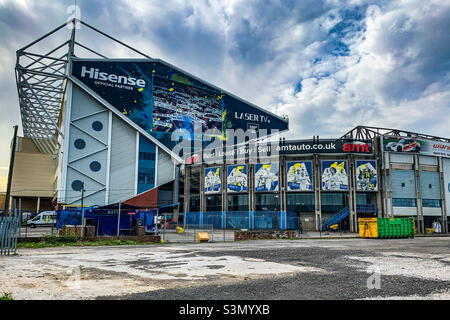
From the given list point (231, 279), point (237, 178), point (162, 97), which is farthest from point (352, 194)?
point (231, 279)

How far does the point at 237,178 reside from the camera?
5681 centimetres

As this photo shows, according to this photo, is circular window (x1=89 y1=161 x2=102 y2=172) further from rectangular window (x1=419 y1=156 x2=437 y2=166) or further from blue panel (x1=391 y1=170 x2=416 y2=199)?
rectangular window (x1=419 y1=156 x2=437 y2=166)

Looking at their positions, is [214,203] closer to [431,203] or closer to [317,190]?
[317,190]

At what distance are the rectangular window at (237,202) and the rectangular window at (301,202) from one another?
7.08 m

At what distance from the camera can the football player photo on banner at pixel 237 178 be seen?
56312mm

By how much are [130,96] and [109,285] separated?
4967 centimetres

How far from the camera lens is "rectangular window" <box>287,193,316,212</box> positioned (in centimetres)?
5331

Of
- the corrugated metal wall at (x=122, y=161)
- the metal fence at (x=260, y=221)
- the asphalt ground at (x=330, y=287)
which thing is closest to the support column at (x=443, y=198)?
the metal fence at (x=260, y=221)

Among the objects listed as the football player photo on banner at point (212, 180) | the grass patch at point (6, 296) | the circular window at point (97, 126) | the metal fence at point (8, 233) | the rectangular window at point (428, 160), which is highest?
the circular window at point (97, 126)

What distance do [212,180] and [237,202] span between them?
5.83 m

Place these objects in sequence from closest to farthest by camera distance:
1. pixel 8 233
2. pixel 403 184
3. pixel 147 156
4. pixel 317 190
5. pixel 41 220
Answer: pixel 8 233
pixel 41 220
pixel 317 190
pixel 403 184
pixel 147 156

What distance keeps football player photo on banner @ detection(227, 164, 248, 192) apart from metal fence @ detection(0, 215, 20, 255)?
131ft

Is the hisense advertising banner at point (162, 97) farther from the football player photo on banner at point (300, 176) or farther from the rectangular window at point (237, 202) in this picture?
the football player photo on banner at point (300, 176)
